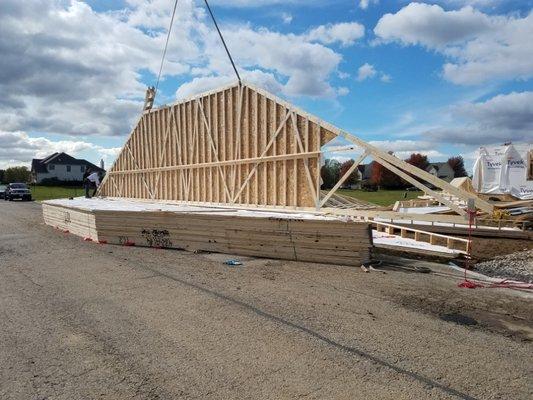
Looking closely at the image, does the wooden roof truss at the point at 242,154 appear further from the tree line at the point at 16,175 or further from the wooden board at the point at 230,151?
the tree line at the point at 16,175

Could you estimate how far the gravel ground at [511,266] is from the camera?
861 cm

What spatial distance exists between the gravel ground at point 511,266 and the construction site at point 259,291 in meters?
0.06

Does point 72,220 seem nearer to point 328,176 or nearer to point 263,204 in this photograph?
point 263,204

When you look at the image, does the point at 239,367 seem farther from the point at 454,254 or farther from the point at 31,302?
the point at 454,254

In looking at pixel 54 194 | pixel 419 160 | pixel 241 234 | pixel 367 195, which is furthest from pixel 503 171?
pixel 419 160

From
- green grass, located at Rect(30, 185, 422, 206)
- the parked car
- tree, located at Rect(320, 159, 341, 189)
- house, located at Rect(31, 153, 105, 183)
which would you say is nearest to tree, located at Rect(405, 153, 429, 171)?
tree, located at Rect(320, 159, 341, 189)

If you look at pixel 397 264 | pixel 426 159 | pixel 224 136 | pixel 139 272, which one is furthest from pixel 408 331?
pixel 426 159

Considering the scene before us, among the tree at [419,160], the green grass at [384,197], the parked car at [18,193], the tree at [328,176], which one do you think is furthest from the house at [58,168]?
the tree at [419,160]

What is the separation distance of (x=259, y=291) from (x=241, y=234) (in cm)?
314

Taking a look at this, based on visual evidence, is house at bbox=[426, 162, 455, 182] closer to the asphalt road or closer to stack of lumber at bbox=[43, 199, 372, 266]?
stack of lumber at bbox=[43, 199, 372, 266]

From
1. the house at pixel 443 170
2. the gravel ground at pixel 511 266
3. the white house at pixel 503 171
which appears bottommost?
the gravel ground at pixel 511 266

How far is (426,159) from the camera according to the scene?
109312mm

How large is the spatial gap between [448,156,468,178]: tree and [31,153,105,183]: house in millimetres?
91580

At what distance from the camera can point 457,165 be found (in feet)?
382
